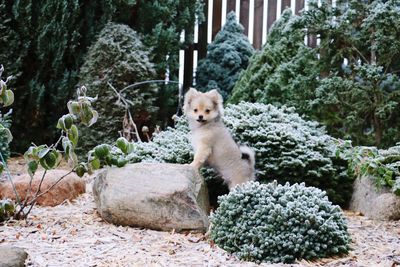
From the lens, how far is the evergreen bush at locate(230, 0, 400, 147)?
7.97 metres

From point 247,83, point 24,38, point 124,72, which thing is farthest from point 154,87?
point 24,38

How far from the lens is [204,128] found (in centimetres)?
601

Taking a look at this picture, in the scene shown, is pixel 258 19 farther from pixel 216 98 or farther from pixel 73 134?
pixel 73 134

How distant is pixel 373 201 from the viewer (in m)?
6.49

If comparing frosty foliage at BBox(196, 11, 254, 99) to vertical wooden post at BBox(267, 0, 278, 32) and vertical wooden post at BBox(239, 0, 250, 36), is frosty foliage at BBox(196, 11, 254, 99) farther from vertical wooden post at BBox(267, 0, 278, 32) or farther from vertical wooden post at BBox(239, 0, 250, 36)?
vertical wooden post at BBox(267, 0, 278, 32)

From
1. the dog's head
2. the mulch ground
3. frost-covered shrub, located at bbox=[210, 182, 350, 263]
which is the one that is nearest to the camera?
the mulch ground

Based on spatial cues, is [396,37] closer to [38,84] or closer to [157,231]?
[157,231]

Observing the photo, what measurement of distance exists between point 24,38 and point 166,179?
5312 millimetres

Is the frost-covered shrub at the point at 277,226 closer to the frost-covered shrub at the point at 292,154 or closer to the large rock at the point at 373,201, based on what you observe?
the large rock at the point at 373,201

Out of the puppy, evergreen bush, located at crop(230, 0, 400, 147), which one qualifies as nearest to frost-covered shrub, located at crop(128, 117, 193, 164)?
the puppy

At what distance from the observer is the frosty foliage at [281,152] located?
6.73 m

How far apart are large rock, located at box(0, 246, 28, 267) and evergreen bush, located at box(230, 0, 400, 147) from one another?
4.97 m

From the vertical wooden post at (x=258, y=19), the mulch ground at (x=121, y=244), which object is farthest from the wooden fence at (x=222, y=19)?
the mulch ground at (x=121, y=244)

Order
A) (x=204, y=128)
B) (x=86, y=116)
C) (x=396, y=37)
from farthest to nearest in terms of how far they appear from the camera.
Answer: (x=396, y=37) → (x=204, y=128) → (x=86, y=116)
